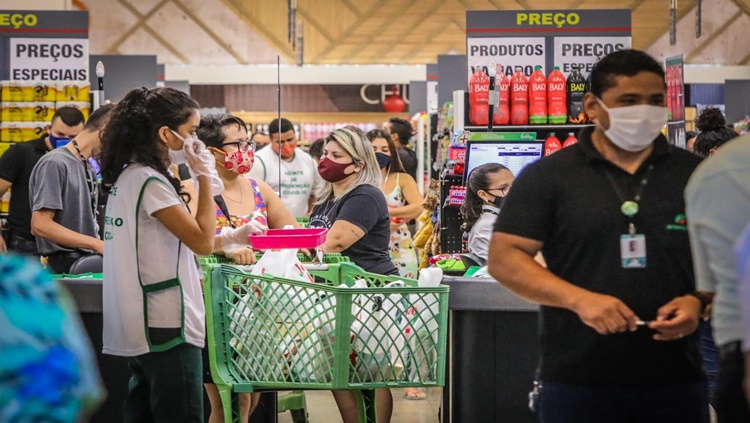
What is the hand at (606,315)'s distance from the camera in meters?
2.02

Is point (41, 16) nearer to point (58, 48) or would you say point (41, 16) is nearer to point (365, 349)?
point (58, 48)

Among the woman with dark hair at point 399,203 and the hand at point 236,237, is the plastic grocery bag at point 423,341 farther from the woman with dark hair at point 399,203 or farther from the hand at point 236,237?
the woman with dark hair at point 399,203

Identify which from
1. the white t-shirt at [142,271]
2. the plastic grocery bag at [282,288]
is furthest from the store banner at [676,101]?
the white t-shirt at [142,271]

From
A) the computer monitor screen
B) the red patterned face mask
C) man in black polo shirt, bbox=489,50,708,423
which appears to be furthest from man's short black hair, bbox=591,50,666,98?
the computer monitor screen

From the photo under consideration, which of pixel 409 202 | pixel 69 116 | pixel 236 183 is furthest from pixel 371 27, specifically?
pixel 236 183

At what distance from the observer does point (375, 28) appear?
15.3m

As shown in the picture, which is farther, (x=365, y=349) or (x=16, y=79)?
(x=16, y=79)

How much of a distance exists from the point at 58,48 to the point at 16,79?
0.40 metres

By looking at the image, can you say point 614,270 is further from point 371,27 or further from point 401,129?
point 371,27

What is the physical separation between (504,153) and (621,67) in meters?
3.10

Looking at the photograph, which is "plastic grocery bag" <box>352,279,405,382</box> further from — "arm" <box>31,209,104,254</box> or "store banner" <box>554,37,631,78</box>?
"store banner" <box>554,37,631,78</box>

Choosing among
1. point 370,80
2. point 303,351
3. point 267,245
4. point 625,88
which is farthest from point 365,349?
point 370,80

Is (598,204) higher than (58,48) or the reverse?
the reverse

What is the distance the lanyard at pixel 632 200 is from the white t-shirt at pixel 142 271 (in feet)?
3.69
